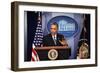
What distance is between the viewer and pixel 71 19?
155cm

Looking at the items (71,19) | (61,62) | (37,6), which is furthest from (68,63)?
(37,6)

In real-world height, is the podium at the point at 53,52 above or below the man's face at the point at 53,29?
below

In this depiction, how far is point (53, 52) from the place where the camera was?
149cm

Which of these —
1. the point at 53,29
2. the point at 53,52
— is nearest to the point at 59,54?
the point at 53,52

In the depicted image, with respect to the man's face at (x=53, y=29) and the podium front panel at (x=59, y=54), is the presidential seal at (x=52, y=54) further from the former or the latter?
the man's face at (x=53, y=29)

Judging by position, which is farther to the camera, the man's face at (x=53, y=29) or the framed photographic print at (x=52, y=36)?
the man's face at (x=53, y=29)

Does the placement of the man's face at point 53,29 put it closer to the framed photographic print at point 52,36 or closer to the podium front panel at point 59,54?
the framed photographic print at point 52,36

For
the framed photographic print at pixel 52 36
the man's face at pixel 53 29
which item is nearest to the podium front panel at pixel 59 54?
the framed photographic print at pixel 52 36

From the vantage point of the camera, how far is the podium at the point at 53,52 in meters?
1.46

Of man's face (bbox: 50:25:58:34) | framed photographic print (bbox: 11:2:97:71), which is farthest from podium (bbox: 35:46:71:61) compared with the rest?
man's face (bbox: 50:25:58:34)

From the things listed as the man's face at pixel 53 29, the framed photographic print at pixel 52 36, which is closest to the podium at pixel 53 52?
the framed photographic print at pixel 52 36

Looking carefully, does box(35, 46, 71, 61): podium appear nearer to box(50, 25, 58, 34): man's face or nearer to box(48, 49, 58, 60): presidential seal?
box(48, 49, 58, 60): presidential seal

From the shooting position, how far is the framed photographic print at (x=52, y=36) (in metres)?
1.40

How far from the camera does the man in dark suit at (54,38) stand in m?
1.48
